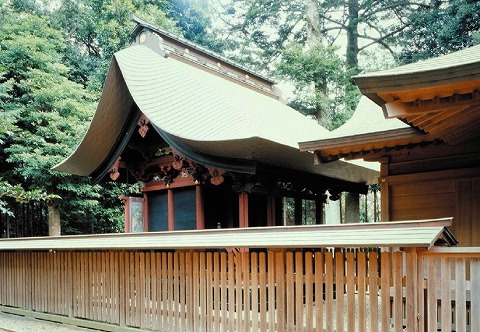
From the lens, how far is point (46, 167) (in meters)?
13.1

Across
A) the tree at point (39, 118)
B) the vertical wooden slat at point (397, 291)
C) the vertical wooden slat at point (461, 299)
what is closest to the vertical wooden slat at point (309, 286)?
the vertical wooden slat at point (397, 291)

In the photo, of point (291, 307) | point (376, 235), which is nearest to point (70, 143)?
point (291, 307)

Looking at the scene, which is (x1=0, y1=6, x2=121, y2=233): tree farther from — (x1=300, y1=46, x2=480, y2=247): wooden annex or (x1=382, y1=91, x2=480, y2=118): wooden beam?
(x1=382, y1=91, x2=480, y2=118): wooden beam

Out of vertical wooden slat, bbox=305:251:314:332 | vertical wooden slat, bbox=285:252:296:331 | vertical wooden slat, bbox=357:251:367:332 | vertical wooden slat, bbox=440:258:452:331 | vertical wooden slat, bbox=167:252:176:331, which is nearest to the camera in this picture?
vertical wooden slat, bbox=440:258:452:331

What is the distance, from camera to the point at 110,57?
18.5 metres

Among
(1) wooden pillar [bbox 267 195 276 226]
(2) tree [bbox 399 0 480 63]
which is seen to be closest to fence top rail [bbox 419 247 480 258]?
(1) wooden pillar [bbox 267 195 276 226]

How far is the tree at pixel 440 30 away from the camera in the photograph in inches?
564

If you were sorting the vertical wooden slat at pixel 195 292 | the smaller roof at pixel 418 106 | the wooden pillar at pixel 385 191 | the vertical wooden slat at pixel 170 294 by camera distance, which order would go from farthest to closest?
→ the wooden pillar at pixel 385 191
the vertical wooden slat at pixel 170 294
the vertical wooden slat at pixel 195 292
the smaller roof at pixel 418 106

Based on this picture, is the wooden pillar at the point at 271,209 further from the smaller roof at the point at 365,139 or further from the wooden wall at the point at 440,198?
the wooden wall at the point at 440,198

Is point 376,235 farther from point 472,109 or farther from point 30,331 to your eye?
point 30,331

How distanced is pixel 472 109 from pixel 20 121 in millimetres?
13597

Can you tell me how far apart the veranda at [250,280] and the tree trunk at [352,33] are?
1523 centimetres

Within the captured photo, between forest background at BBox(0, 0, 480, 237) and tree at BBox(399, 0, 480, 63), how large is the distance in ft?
0.12

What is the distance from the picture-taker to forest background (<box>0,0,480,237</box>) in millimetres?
13633
